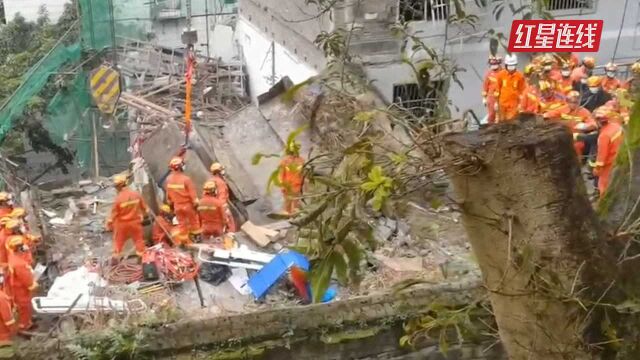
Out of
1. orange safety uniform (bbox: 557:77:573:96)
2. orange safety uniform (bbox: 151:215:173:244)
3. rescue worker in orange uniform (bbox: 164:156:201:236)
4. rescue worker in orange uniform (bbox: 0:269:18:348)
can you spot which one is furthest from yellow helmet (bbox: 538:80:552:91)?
rescue worker in orange uniform (bbox: 0:269:18:348)

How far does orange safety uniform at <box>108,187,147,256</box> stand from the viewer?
816cm

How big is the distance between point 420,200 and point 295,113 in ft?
26.7

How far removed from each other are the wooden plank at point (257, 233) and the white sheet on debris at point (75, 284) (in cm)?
176

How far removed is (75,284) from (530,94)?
19.8ft

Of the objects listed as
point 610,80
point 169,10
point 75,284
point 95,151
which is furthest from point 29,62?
point 610,80

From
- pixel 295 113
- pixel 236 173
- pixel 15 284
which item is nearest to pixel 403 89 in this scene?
pixel 295 113

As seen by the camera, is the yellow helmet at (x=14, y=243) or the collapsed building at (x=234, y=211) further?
the yellow helmet at (x=14, y=243)

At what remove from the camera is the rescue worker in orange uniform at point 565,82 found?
10.5 meters

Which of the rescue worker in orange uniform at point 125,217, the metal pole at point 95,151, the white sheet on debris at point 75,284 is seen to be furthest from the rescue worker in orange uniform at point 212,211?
the metal pole at point 95,151

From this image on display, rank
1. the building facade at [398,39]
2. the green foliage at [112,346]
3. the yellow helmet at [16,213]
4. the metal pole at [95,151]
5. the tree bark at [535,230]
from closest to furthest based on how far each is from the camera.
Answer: the tree bark at [535,230], the green foliage at [112,346], the yellow helmet at [16,213], the building facade at [398,39], the metal pole at [95,151]

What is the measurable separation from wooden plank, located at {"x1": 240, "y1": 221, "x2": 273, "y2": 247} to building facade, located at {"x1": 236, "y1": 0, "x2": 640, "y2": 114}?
2.36 meters

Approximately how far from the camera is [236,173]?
34.0 feet

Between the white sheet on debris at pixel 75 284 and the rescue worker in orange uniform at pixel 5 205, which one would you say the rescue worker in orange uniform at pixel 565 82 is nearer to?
the white sheet on debris at pixel 75 284

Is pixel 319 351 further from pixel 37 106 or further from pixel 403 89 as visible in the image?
pixel 37 106
